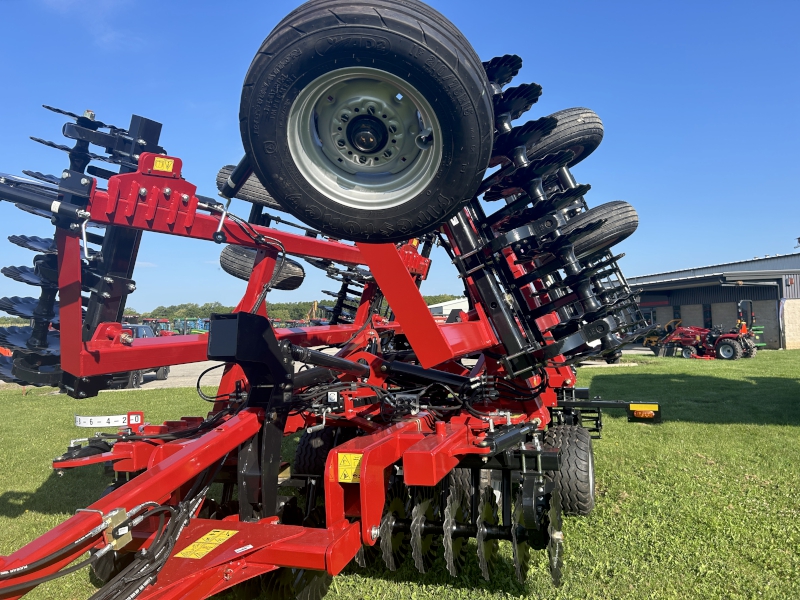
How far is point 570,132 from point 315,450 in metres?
3.49

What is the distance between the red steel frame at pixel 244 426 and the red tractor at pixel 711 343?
1766cm

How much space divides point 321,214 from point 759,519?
13.4 feet

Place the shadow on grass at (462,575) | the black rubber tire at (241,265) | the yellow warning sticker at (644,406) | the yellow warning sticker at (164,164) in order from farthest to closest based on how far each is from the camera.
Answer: the yellow warning sticker at (644,406) → the black rubber tire at (241,265) → the yellow warning sticker at (164,164) → the shadow on grass at (462,575)

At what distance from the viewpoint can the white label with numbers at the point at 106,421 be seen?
3.56 meters

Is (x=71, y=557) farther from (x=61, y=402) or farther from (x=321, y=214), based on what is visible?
(x=61, y=402)

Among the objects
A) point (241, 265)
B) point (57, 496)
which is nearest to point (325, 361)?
point (241, 265)

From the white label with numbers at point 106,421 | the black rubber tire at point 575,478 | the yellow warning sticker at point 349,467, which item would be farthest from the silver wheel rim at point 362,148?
the black rubber tire at point 575,478

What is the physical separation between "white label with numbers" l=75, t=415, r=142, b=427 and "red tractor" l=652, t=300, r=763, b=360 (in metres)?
20.9

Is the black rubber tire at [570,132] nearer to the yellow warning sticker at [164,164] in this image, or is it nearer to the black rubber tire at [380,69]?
the black rubber tire at [380,69]

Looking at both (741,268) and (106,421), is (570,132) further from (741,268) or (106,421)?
(741,268)

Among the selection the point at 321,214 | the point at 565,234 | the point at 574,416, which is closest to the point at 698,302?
the point at 574,416

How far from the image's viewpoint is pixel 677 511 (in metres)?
4.46

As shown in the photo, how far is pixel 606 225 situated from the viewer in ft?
12.9

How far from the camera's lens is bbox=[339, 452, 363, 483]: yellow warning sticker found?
8.47ft
